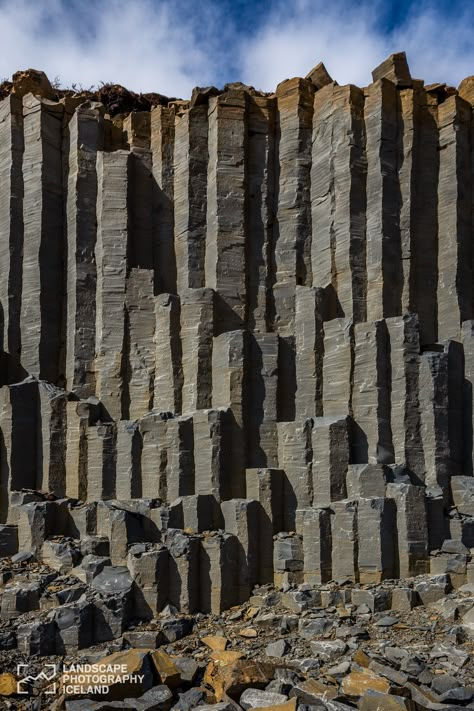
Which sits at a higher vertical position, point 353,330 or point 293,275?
point 293,275

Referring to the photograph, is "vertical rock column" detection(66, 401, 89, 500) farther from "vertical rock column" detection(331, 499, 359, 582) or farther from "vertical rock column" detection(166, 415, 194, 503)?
"vertical rock column" detection(331, 499, 359, 582)

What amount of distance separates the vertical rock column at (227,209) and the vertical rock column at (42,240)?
8.68 ft

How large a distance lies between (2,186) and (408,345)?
755 centimetres

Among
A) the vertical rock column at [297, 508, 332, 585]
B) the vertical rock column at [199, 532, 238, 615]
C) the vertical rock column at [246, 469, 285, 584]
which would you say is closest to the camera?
the vertical rock column at [199, 532, 238, 615]

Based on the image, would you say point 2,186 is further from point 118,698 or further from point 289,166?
point 118,698

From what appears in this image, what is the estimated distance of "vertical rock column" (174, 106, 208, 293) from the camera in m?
13.2

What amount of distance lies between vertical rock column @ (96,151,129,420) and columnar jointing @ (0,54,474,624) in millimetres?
37

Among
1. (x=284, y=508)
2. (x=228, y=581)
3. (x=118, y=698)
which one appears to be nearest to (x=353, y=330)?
(x=284, y=508)

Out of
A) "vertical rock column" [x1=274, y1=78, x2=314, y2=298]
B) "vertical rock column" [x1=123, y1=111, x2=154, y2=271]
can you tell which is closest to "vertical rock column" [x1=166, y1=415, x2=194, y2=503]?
"vertical rock column" [x1=274, y1=78, x2=314, y2=298]

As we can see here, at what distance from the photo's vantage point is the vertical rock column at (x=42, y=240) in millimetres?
13008

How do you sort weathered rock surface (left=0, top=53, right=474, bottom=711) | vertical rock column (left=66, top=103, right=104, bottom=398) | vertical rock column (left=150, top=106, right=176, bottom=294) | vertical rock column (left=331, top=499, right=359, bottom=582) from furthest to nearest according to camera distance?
vertical rock column (left=150, top=106, right=176, bottom=294), vertical rock column (left=66, top=103, right=104, bottom=398), vertical rock column (left=331, top=499, right=359, bottom=582), weathered rock surface (left=0, top=53, right=474, bottom=711)

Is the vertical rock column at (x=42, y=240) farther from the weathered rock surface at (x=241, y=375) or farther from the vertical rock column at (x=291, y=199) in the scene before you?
the vertical rock column at (x=291, y=199)

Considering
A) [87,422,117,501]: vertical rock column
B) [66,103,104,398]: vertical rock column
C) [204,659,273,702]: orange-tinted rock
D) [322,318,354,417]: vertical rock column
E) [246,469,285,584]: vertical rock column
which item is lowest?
[204,659,273,702]: orange-tinted rock

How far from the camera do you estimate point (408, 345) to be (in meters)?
11.4
